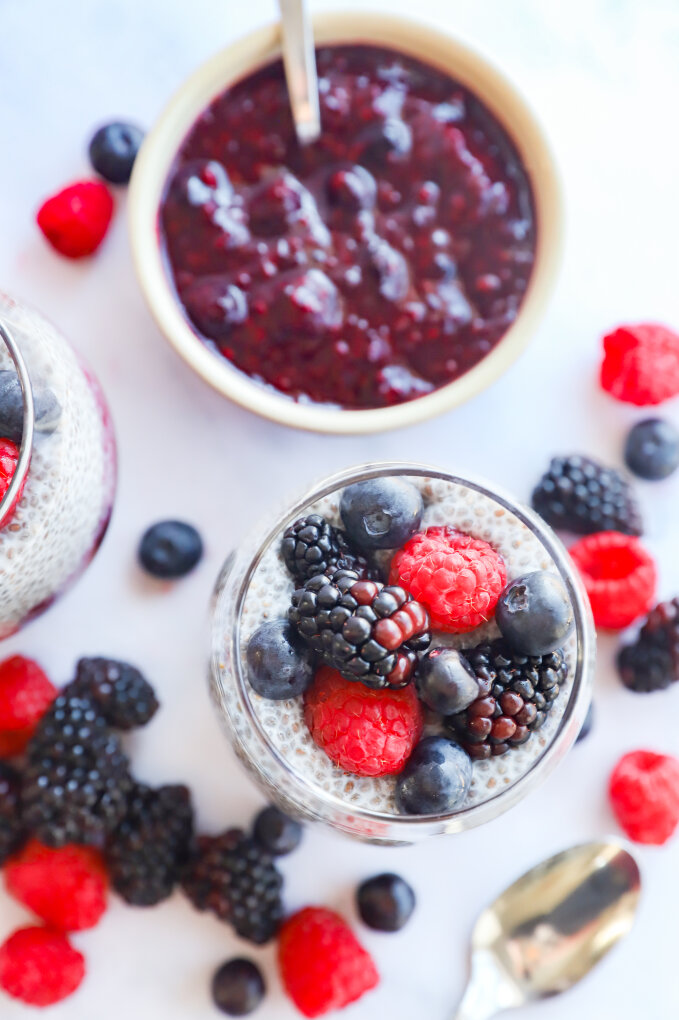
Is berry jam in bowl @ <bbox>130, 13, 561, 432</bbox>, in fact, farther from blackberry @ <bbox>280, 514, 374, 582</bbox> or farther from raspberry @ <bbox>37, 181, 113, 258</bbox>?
blackberry @ <bbox>280, 514, 374, 582</bbox>

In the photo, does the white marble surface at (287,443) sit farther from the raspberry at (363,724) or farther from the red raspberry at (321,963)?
the raspberry at (363,724)

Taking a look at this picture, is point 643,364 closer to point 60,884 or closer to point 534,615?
point 534,615

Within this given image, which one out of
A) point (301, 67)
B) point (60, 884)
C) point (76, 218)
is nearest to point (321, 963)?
point (60, 884)

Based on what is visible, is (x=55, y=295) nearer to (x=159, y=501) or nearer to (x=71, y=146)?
(x=71, y=146)

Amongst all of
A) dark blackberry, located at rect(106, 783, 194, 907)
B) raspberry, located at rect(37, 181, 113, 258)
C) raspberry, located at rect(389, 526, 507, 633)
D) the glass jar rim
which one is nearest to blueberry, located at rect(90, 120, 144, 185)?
raspberry, located at rect(37, 181, 113, 258)

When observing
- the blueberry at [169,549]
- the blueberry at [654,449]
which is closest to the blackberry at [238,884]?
the blueberry at [169,549]
